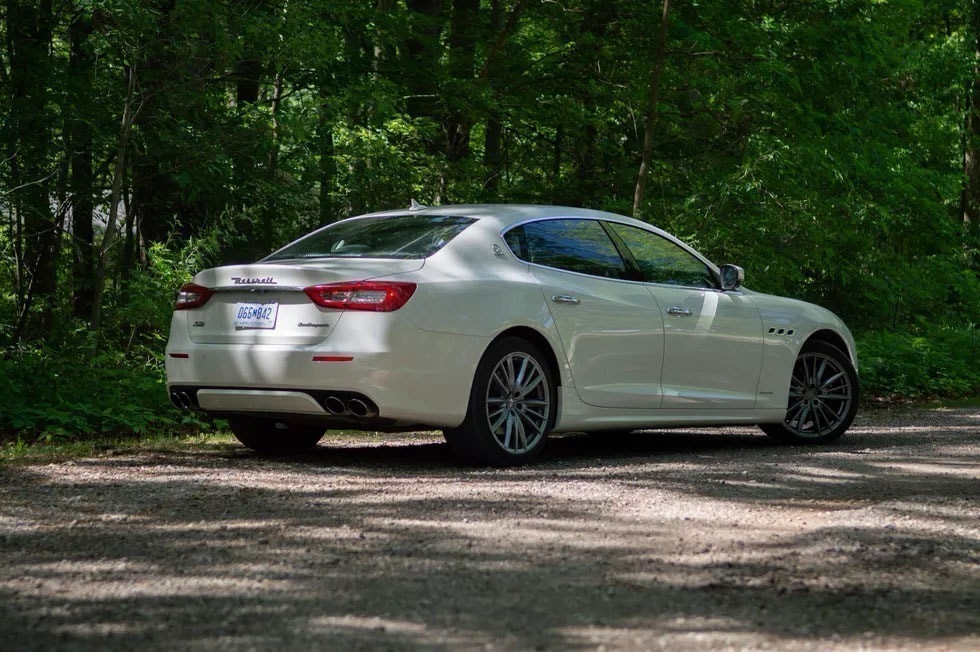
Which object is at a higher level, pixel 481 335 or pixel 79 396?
pixel 481 335

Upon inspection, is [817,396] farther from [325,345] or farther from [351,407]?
[325,345]

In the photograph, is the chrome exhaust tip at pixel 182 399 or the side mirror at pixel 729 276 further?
the side mirror at pixel 729 276

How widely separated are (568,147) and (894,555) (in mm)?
14151

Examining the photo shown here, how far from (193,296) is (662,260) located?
122 inches

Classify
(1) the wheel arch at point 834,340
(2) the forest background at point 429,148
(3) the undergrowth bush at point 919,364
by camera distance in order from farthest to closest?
(3) the undergrowth bush at point 919,364 → (2) the forest background at point 429,148 → (1) the wheel arch at point 834,340

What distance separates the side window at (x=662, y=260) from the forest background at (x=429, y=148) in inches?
151

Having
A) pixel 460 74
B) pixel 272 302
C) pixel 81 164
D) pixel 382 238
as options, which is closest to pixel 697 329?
pixel 382 238

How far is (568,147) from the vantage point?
1853 centimetres

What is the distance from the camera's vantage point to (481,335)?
7.33 meters

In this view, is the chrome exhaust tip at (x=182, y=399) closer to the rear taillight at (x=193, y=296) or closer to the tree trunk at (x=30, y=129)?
the rear taillight at (x=193, y=296)

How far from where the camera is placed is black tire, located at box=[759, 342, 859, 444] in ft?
31.3

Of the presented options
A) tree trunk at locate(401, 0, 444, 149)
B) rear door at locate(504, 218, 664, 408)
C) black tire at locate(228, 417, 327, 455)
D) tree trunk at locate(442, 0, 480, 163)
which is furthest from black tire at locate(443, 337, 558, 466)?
tree trunk at locate(442, 0, 480, 163)

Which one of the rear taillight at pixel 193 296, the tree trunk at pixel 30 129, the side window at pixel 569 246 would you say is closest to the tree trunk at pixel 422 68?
the tree trunk at pixel 30 129

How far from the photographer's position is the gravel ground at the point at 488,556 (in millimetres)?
3732
